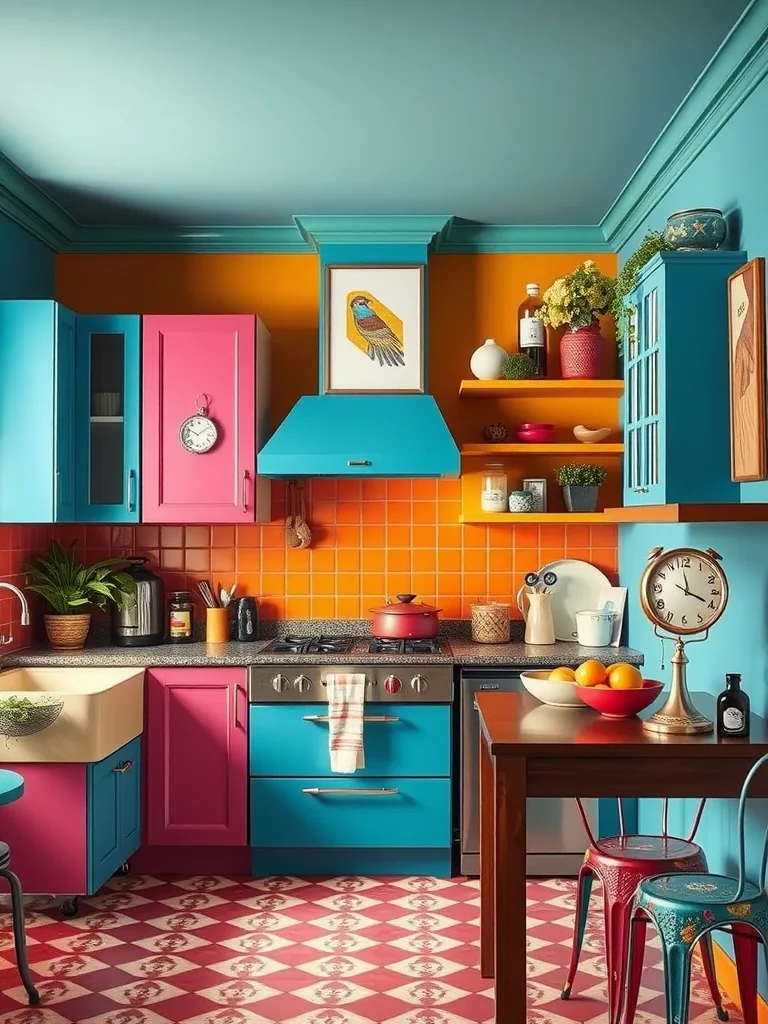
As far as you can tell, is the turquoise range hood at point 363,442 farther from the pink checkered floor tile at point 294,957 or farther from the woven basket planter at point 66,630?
the pink checkered floor tile at point 294,957

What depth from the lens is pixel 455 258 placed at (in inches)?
186

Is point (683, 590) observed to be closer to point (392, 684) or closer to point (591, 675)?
point (591, 675)

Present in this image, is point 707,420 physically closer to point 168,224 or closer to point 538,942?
point 538,942

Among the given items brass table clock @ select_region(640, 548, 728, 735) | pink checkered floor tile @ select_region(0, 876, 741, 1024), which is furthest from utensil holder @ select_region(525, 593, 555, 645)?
brass table clock @ select_region(640, 548, 728, 735)

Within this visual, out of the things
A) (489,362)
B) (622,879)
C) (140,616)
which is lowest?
(622,879)

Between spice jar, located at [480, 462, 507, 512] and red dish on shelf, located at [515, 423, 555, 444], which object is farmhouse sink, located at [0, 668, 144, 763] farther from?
red dish on shelf, located at [515, 423, 555, 444]

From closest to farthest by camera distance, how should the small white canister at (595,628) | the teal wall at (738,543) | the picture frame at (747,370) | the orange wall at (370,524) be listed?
the picture frame at (747,370) < the teal wall at (738,543) < the small white canister at (595,628) < the orange wall at (370,524)

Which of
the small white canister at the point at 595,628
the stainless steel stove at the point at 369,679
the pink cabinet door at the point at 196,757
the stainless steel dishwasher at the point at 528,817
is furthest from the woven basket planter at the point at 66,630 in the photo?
the small white canister at the point at 595,628

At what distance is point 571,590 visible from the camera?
4652mm

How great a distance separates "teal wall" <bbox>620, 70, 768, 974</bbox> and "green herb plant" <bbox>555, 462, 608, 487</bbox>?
83 centimetres

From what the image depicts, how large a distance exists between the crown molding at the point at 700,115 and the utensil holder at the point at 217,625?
237 centimetres

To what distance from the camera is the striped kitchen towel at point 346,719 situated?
4020mm

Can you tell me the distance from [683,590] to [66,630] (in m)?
2.72

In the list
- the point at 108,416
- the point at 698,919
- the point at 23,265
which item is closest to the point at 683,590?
the point at 698,919
